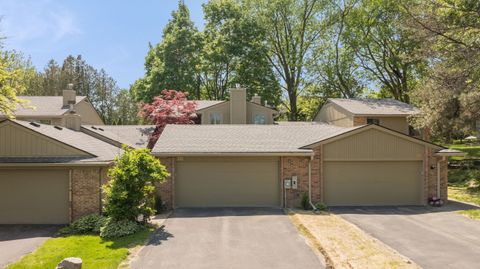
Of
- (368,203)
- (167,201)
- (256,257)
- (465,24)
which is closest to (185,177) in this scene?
(167,201)

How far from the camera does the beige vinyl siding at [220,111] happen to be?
2615 cm

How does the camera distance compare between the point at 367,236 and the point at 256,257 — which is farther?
the point at 367,236

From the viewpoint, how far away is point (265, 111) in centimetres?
2723

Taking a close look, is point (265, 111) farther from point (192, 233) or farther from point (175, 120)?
point (192, 233)

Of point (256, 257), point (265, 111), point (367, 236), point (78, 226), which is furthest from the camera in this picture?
point (265, 111)

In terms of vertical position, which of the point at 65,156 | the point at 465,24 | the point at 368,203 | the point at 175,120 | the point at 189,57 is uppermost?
the point at 189,57

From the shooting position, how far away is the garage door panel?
50.3 ft

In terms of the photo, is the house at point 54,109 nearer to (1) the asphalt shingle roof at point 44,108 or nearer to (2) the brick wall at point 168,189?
(1) the asphalt shingle roof at point 44,108

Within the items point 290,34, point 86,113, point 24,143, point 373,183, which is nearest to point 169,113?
point 86,113

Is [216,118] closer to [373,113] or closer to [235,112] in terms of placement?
[235,112]

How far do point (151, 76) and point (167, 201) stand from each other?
1998 centimetres

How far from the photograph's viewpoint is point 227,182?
1519cm

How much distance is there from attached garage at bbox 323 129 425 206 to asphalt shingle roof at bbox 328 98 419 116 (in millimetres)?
8774

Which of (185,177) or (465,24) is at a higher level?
(465,24)
